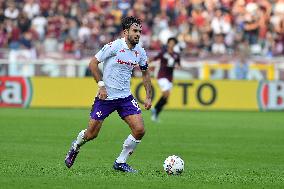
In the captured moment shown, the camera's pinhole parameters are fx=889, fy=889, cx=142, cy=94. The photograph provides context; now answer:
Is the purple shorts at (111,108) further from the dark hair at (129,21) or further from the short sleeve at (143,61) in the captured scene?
the dark hair at (129,21)

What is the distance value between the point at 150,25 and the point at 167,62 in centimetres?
1034

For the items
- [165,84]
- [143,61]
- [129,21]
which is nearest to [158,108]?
[165,84]

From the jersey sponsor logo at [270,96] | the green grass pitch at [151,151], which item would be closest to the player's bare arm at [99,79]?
the green grass pitch at [151,151]

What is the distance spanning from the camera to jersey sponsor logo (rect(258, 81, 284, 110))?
29797 millimetres

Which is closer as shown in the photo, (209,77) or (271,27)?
(209,77)

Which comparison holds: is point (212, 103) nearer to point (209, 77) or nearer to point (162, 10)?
point (209, 77)

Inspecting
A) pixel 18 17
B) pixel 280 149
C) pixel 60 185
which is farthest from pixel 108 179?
pixel 18 17

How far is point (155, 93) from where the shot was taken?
30.0 meters

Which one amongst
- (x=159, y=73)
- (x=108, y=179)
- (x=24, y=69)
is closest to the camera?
(x=108, y=179)

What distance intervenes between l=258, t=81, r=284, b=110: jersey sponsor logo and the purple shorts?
17.8m

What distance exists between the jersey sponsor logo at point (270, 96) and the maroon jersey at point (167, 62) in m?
5.59

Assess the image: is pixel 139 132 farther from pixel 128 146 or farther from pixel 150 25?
pixel 150 25

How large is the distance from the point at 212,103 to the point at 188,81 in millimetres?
1129

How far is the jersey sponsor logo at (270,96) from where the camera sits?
2980 cm
